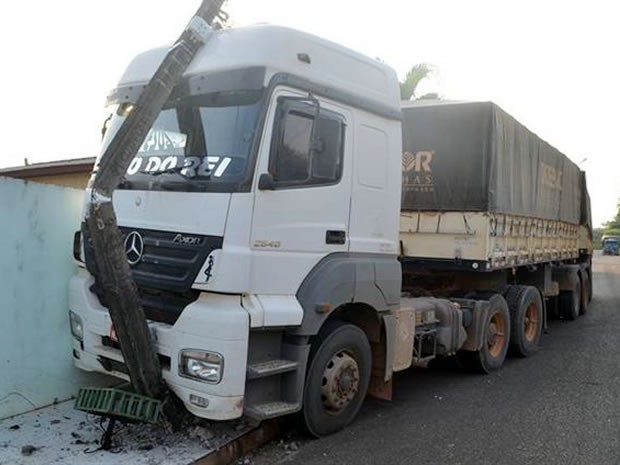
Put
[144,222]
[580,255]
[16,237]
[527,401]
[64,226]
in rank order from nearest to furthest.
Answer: [144,222] → [16,237] → [64,226] → [527,401] → [580,255]

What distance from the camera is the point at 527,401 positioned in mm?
6277

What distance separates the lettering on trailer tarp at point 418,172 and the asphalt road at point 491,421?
2431mm

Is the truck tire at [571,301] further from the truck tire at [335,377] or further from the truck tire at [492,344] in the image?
the truck tire at [335,377]

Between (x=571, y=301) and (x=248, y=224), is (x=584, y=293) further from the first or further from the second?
(x=248, y=224)

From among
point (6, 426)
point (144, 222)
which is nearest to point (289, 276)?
point (144, 222)

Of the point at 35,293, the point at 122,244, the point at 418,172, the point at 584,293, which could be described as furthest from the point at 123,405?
the point at 584,293

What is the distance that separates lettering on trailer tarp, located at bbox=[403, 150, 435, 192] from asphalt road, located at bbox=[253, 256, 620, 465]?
243 centimetres

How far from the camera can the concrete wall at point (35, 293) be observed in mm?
4898

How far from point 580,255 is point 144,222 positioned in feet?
40.8

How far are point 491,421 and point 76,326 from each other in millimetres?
3871

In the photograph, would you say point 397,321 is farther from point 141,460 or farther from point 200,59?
point 200,59

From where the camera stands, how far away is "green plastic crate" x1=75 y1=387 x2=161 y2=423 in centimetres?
423

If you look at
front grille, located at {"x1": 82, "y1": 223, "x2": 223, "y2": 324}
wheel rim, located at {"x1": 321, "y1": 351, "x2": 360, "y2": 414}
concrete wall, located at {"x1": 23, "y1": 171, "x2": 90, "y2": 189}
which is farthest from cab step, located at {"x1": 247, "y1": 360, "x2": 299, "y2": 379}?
concrete wall, located at {"x1": 23, "y1": 171, "x2": 90, "y2": 189}

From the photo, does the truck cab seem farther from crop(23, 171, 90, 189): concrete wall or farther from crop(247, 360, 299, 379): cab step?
crop(23, 171, 90, 189): concrete wall
